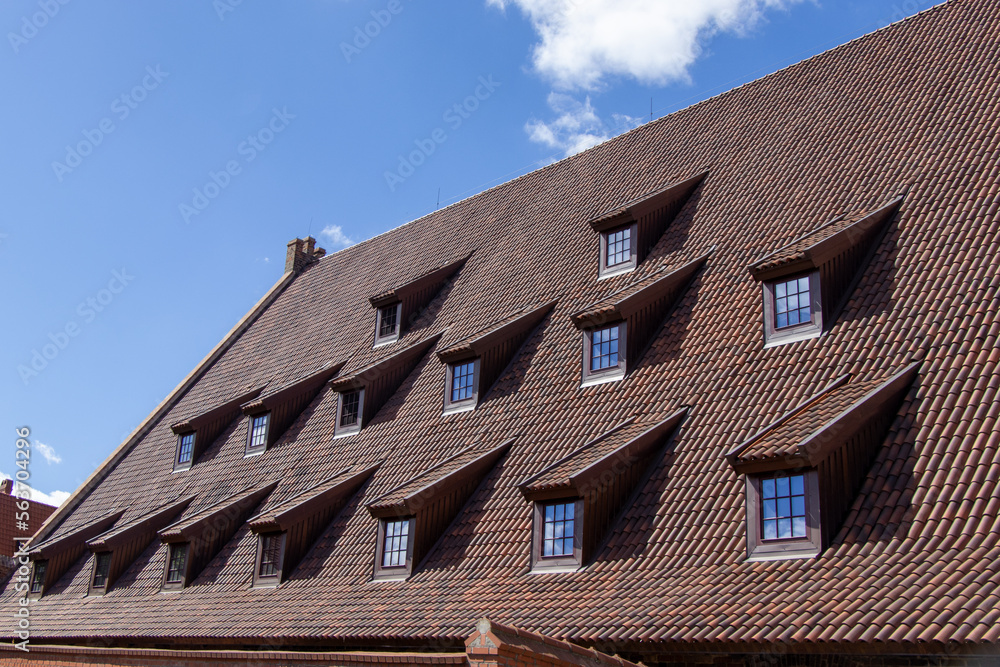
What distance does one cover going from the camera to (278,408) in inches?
872

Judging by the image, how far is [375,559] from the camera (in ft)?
51.6

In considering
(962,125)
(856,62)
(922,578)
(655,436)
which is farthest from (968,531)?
(856,62)

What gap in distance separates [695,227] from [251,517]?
442 inches

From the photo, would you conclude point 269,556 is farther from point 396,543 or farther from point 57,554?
point 57,554

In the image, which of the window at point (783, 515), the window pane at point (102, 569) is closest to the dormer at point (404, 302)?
the window pane at point (102, 569)

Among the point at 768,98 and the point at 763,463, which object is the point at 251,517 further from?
the point at 768,98

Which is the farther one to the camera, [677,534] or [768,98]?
[768,98]

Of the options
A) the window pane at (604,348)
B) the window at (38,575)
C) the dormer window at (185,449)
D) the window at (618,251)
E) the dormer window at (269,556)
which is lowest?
the window at (38,575)

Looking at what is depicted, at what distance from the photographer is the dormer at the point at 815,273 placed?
43.4 ft

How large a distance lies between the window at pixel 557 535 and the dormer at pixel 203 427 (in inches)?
523

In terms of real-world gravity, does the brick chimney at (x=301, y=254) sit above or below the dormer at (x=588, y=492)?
above

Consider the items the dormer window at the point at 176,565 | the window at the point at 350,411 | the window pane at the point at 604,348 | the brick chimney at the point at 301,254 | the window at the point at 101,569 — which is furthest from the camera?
the brick chimney at the point at 301,254

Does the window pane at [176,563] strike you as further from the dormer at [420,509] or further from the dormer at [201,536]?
the dormer at [420,509]

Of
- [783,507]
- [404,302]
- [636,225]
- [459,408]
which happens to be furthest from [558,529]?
[404,302]
